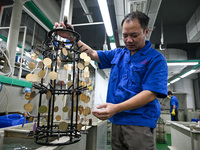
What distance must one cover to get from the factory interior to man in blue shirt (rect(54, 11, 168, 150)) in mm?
180

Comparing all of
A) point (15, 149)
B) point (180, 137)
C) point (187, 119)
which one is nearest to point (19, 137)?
point (15, 149)

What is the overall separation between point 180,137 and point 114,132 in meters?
2.61

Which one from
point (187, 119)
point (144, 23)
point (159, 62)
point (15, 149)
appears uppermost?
point (144, 23)

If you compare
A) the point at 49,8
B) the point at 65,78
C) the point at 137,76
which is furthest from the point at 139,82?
the point at 49,8

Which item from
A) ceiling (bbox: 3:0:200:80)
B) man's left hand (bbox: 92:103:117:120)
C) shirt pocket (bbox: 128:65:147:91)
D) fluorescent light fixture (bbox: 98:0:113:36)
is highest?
ceiling (bbox: 3:0:200:80)

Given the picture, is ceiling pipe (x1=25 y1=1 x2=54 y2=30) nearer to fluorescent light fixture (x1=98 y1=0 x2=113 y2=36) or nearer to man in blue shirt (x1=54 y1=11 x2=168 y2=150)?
fluorescent light fixture (x1=98 y1=0 x2=113 y2=36)

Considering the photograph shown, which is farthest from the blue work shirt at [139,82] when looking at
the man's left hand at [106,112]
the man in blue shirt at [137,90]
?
the man's left hand at [106,112]

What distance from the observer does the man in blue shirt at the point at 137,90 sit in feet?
2.19

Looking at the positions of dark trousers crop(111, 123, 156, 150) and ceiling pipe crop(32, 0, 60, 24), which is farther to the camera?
ceiling pipe crop(32, 0, 60, 24)

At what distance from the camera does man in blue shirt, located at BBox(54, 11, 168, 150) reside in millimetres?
667

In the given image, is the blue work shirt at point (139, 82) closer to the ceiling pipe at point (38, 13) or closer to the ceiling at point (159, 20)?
the ceiling at point (159, 20)

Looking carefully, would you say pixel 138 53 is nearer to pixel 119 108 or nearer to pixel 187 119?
pixel 119 108

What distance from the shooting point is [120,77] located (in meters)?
0.85

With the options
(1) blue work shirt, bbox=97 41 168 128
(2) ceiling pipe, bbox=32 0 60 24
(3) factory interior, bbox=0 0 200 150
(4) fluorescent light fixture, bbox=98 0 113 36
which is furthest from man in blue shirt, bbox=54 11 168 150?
(2) ceiling pipe, bbox=32 0 60 24
